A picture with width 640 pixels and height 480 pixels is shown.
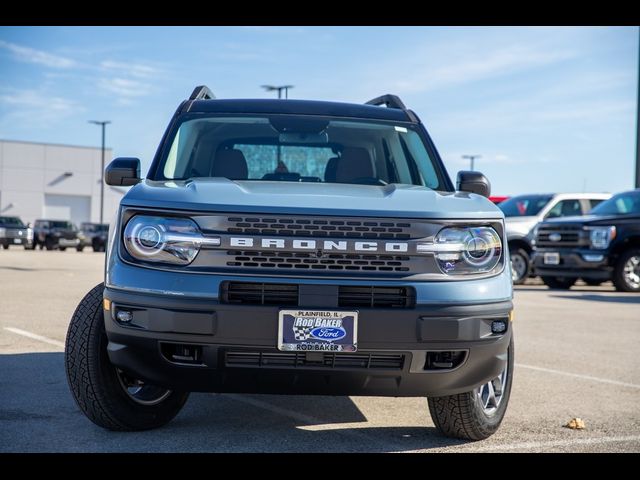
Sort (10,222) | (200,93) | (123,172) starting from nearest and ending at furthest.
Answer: (123,172) → (200,93) → (10,222)

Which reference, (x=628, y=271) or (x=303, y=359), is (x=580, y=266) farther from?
(x=303, y=359)

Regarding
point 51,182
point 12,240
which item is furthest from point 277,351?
point 51,182

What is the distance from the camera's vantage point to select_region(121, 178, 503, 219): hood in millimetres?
4023

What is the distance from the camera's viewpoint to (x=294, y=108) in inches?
220

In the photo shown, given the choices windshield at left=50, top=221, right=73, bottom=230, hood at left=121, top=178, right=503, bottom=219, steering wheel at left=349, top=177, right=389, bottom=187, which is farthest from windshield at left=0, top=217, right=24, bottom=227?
hood at left=121, top=178, right=503, bottom=219

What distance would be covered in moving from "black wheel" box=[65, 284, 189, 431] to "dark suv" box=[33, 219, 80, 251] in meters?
40.6

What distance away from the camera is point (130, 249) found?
4090 mm

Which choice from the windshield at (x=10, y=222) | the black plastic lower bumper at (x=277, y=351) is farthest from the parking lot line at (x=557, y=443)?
the windshield at (x=10, y=222)

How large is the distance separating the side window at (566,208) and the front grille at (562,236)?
2.05 m

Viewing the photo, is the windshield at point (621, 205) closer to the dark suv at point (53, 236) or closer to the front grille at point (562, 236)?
the front grille at point (562, 236)

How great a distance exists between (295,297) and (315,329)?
0.54 ft

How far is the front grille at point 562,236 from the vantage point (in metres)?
16.5

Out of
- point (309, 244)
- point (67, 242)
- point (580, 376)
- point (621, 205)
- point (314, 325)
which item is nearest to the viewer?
point (314, 325)
